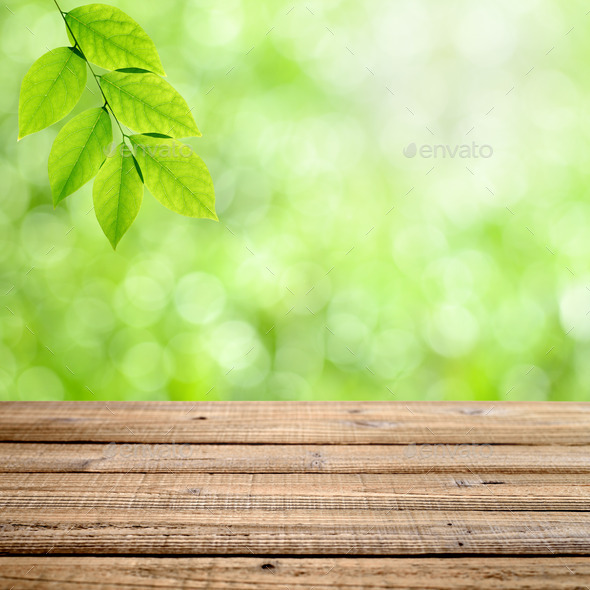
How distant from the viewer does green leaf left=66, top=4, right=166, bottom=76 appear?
493 mm

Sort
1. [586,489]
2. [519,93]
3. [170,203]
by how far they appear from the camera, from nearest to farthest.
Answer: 1. [170,203]
2. [586,489]
3. [519,93]

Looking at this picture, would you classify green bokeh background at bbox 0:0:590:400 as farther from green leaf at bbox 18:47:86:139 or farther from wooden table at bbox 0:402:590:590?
green leaf at bbox 18:47:86:139

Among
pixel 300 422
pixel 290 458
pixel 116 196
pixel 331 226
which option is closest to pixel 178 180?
pixel 116 196

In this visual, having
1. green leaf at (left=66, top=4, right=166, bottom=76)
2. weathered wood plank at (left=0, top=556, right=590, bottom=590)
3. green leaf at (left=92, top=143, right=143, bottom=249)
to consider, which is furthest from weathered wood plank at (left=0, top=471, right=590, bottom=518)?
green leaf at (left=66, top=4, right=166, bottom=76)

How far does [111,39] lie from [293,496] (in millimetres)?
651

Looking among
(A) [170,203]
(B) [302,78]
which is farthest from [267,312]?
(A) [170,203]

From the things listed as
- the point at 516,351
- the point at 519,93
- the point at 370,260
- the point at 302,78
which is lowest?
the point at 516,351

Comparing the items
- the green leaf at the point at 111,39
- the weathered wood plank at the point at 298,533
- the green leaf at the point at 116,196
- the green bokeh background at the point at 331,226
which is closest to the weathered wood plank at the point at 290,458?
the weathered wood plank at the point at 298,533

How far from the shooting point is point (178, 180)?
50 centimetres

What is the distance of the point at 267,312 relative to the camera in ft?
6.32

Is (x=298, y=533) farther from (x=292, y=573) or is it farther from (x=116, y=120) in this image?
(x=116, y=120)

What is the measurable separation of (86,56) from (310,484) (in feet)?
2.19

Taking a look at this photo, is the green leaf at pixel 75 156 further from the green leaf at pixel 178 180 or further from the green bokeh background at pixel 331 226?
the green bokeh background at pixel 331 226

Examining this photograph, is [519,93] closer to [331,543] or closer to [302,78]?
[302,78]
